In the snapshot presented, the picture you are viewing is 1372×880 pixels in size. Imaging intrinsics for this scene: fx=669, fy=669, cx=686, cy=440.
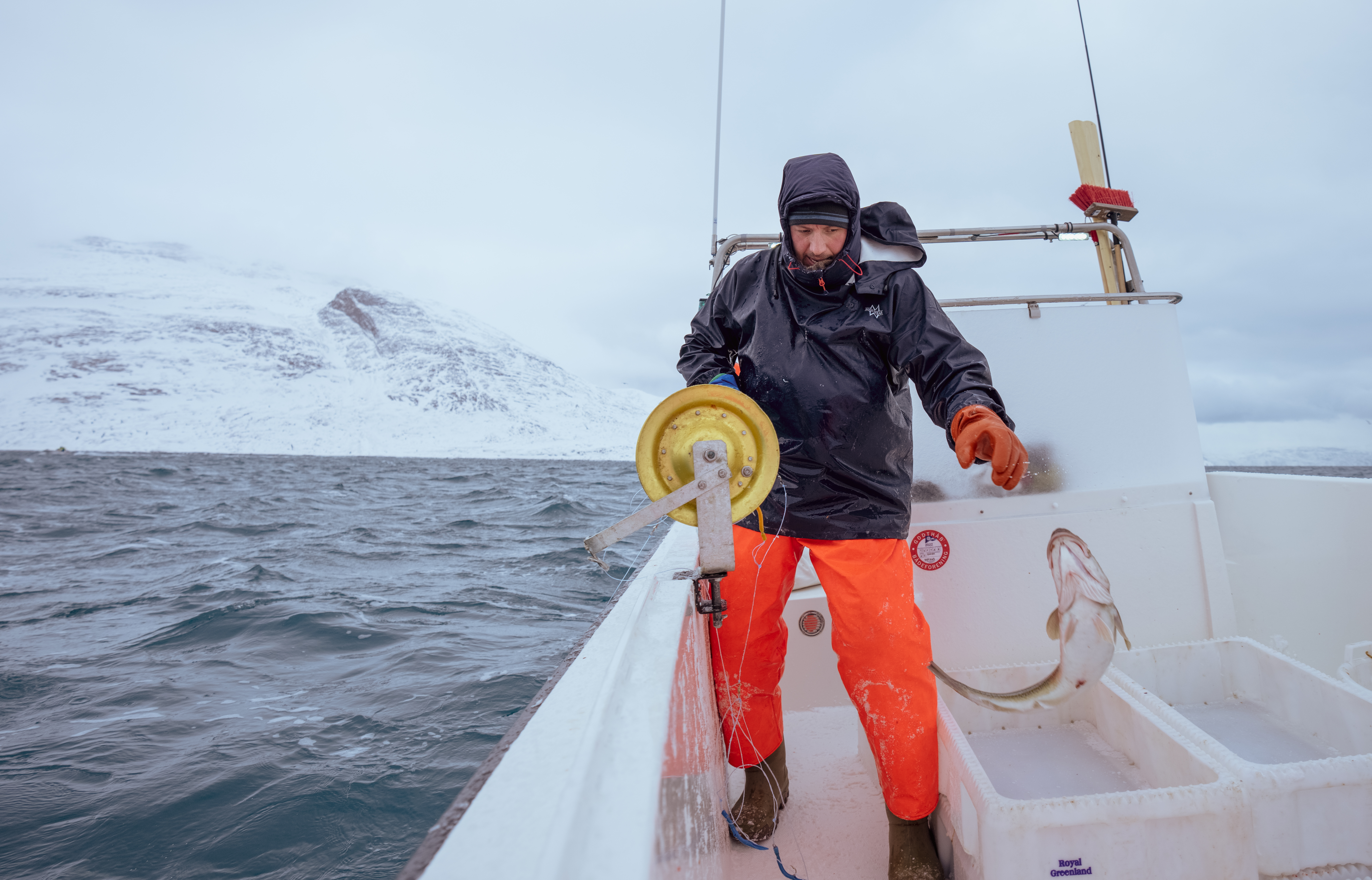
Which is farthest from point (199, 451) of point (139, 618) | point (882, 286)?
point (882, 286)

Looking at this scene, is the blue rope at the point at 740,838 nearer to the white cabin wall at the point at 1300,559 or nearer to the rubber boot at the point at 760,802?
the rubber boot at the point at 760,802

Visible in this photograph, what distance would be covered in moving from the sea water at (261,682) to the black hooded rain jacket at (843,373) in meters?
1.05

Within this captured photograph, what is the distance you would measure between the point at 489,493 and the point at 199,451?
2510 inches

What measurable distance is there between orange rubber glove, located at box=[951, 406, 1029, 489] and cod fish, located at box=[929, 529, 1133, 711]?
13.6 inches

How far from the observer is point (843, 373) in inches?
73.5

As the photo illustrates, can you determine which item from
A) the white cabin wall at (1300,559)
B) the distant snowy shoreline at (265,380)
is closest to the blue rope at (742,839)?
the white cabin wall at (1300,559)

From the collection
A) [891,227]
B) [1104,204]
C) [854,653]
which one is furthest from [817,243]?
[1104,204]

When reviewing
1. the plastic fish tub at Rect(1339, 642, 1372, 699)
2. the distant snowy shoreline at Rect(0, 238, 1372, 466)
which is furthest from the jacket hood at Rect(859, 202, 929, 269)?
the distant snowy shoreline at Rect(0, 238, 1372, 466)

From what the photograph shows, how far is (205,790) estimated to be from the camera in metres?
2.88

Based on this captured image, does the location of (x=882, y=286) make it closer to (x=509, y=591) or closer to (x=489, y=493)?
(x=509, y=591)

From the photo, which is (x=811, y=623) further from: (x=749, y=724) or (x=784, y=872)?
(x=784, y=872)

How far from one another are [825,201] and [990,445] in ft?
2.59

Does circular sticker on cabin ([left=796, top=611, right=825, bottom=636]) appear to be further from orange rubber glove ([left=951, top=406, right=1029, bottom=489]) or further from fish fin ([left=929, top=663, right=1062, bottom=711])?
orange rubber glove ([left=951, top=406, right=1029, bottom=489])

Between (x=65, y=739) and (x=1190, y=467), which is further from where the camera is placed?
(x=65, y=739)
